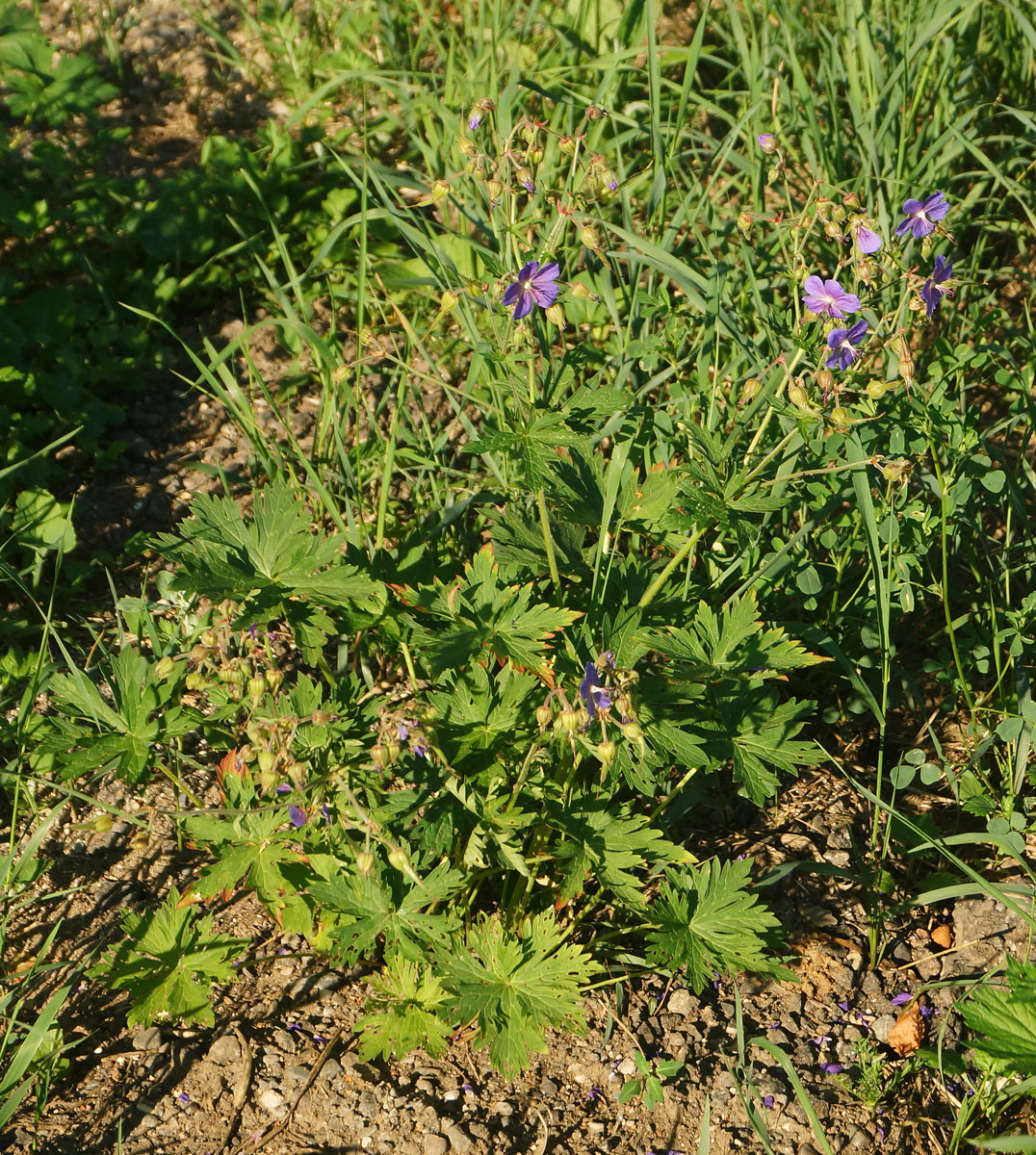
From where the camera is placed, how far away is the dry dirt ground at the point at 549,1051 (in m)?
2.05

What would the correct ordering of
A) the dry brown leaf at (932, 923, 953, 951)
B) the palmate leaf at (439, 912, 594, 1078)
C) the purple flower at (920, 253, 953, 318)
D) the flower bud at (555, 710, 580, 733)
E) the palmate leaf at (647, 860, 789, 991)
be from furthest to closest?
the dry brown leaf at (932, 923, 953, 951)
the purple flower at (920, 253, 953, 318)
the palmate leaf at (647, 860, 789, 991)
the palmate leaf at (439, 912, 594, 1078)
the flower bud at (555, 710, 580, 733)

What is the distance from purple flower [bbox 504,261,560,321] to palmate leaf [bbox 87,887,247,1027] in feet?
4.42

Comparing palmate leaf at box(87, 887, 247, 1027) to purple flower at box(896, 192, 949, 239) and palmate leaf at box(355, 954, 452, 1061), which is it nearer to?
palmate leaf at box(355, 954, 452, 1061)

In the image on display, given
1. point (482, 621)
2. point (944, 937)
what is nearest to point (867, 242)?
point (482, 621)

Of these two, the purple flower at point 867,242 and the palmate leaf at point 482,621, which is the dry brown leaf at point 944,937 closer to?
the palmate leaf at point 482,621

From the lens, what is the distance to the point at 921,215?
7.50ft

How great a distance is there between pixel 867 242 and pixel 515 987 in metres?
1.58

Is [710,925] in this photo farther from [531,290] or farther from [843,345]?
[531,290]

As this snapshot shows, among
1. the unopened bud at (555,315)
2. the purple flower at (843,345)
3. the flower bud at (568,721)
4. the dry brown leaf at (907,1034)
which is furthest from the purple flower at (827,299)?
the dry brown leaf at (907,1034)

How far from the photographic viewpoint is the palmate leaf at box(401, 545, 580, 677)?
2109 mm

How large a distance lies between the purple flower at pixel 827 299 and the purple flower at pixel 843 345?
0.12 ft

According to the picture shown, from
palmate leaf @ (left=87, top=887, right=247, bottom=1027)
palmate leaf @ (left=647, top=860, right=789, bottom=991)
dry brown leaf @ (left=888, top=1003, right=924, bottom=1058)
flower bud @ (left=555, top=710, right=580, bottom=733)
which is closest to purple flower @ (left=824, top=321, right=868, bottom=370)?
flower bud @ (left=555, top=710, right=580, bottom=733)

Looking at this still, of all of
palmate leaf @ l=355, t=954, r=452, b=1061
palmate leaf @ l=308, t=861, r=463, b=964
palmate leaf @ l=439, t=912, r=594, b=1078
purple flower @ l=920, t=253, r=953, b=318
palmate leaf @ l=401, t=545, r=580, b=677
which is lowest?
palmate leaf @ l=355, t=954, r=452, b=1061

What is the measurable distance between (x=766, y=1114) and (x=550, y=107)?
319 centimetres
